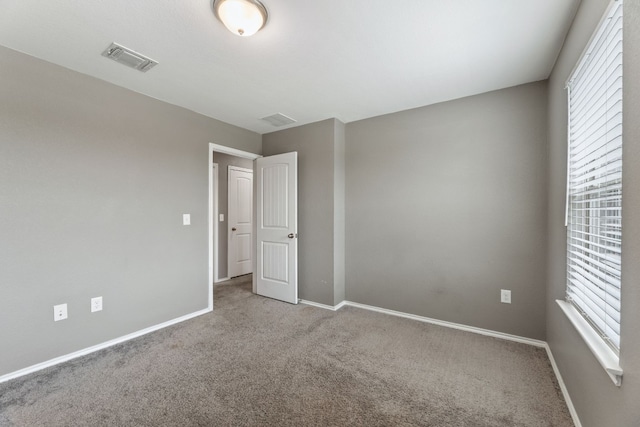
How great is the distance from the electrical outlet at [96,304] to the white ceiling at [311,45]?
1977mm

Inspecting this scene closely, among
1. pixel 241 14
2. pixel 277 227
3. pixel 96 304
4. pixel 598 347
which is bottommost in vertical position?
pixel 96 304

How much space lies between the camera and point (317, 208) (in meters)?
3.54

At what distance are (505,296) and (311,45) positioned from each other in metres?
2.80

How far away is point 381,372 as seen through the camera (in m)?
2.07

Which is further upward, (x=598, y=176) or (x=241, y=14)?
(x=241, y=14)

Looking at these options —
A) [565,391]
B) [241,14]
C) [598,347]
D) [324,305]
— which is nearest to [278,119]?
[241,14]

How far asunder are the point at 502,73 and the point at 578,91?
2.67 feet

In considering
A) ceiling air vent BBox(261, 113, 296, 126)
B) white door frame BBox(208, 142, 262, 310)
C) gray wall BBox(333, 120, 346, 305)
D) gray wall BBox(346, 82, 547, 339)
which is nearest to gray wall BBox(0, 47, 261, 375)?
white door frame BBox(208, 142, 262, 310)

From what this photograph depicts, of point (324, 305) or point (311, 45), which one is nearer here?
point (311, 45)

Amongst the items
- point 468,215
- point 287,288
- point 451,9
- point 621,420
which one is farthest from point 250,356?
point 451,9

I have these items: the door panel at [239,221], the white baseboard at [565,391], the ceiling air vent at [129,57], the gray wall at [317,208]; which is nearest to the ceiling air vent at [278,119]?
the gray wall at [317,208]

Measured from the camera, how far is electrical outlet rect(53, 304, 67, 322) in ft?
7.18

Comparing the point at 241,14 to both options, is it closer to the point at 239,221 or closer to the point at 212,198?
the point at 212,198

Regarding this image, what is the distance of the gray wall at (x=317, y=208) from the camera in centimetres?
342
